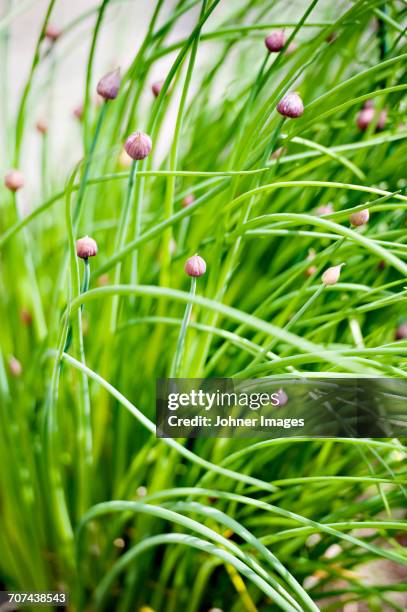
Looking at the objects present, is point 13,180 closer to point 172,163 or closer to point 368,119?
point 172,163

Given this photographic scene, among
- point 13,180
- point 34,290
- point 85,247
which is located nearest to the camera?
point 85,247

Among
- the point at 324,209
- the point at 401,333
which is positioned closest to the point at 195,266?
the point at 324,209

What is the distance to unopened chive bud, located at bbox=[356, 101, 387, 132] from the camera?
0.53 m

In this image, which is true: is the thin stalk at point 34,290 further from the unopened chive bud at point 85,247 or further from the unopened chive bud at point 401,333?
the unopened chive bud at point 401,333

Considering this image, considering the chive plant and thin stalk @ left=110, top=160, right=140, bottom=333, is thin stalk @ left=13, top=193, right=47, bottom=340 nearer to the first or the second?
the chive plant

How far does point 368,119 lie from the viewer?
0.53m

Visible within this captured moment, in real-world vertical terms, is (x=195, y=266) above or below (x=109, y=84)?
below

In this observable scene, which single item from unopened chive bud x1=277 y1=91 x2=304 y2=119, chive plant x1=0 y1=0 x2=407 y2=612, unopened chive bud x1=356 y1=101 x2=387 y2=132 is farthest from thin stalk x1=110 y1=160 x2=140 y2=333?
unopened chive bud x1=356 y1=101 x2=387 y2=132

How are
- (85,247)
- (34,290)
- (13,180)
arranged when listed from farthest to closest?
(34,290) < (13,180) < (85,247)
